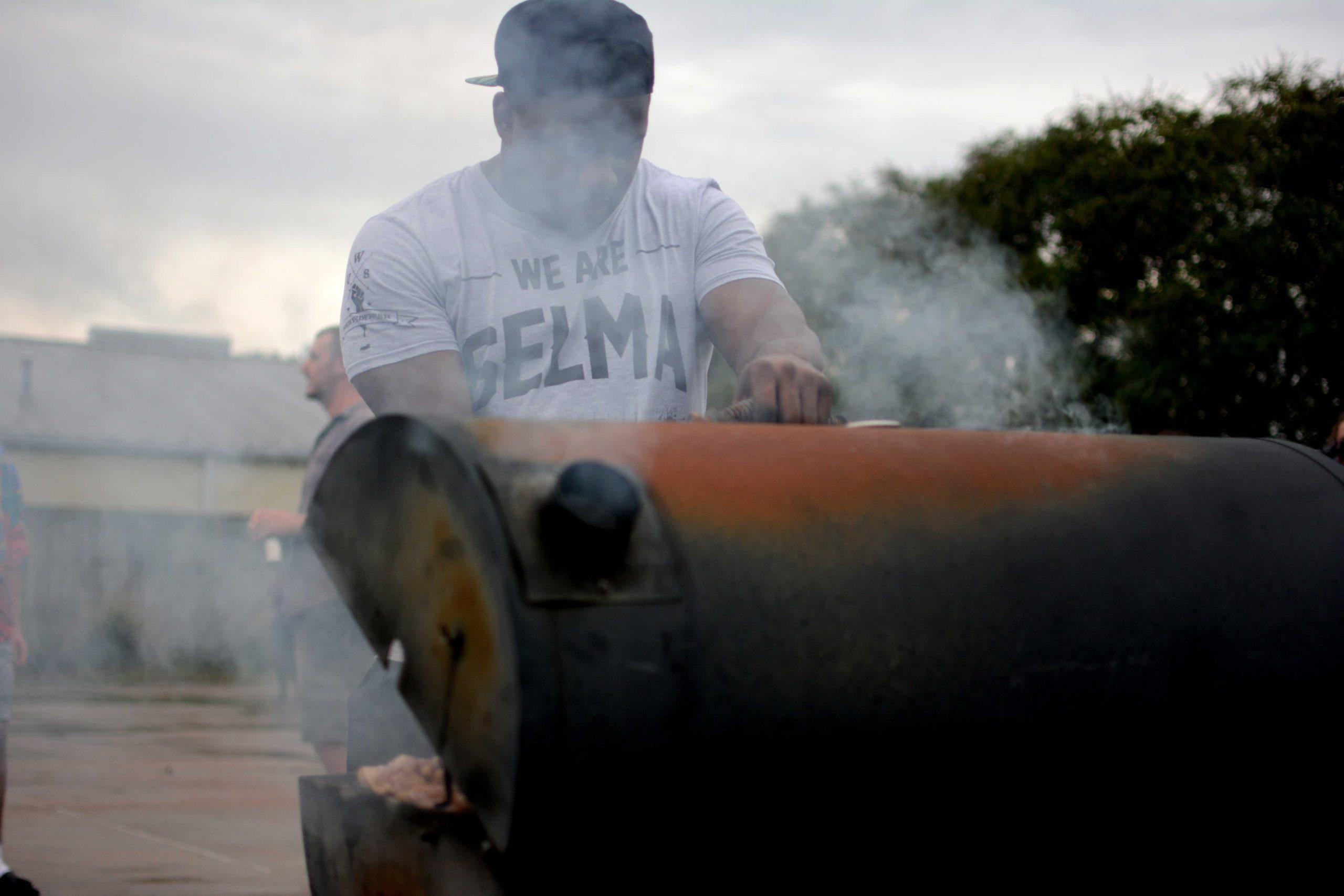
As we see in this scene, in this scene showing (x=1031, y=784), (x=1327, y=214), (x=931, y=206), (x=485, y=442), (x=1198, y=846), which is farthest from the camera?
(x=931, y=206)

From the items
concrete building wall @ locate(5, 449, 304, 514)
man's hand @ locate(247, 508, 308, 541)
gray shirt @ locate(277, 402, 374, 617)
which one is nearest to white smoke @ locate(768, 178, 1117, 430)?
gray shirt @ locate(277, 402, 374, 617)

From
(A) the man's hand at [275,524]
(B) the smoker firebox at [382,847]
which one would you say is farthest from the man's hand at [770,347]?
(A) the man's hand at [275,524]

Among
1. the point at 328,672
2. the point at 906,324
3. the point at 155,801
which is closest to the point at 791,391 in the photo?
the point at 328,672

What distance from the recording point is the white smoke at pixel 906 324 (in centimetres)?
461

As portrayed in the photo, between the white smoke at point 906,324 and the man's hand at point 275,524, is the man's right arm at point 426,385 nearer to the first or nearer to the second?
the white smoke at point 906,324

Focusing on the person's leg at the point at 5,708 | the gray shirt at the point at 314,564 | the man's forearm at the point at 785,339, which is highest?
the man's forearm at the point at 785,339

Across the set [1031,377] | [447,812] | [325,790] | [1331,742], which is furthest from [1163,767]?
[1031,377]

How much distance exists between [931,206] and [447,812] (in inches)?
363

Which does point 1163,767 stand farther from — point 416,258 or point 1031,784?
point 416,258

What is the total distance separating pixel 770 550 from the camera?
1.42 metres

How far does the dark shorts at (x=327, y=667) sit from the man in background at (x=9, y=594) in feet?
2.91

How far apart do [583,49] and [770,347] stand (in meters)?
0.51

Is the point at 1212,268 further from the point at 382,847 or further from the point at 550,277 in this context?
the point at 382,847

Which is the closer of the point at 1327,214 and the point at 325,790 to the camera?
the point at 325,790
